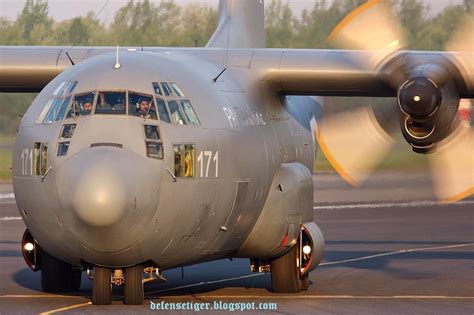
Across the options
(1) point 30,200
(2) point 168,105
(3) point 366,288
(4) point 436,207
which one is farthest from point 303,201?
(4) point 436,207

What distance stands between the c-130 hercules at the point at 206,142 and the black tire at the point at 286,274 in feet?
0.07

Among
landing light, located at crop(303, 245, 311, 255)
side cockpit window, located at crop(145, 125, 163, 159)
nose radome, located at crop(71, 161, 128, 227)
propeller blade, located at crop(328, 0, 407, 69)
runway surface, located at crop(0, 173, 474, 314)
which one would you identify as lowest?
runway surface, located at crop(0, 173, 474, 314)

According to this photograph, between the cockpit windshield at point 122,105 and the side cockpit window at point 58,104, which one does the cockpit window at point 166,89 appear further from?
the side cockpit window at point 58,104

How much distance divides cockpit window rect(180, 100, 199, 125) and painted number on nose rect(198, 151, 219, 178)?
43 cm

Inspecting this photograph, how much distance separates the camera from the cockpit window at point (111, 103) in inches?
583

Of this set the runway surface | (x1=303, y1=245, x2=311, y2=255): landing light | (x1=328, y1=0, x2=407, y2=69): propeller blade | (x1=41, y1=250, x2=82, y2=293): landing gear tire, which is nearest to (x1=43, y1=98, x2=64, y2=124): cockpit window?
the runway surface

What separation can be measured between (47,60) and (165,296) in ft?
15.0

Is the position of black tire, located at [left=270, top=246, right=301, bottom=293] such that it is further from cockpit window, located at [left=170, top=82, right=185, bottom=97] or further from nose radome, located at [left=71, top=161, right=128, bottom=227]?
nose radome, located at [left=71, top=161, right=128, bottom=227]

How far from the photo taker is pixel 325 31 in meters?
33.3

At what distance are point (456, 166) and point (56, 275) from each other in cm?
643

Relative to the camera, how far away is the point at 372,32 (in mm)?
20500

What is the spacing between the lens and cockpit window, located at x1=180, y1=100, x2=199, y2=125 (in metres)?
15.5

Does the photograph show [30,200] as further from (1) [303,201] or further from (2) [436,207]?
(2) [436,207]

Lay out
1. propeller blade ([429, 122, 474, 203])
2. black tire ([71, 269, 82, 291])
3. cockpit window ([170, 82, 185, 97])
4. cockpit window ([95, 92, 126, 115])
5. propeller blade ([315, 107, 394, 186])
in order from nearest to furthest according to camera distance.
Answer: cockpit window ([95, 92, 126, 115])
cockpit window ([170, 82, 185, 97])
black tire ([71, 269, 82, 291])
propeller blade ([429, 122, 474, 203])
propeller blade ([315, 107, 394, 186])
